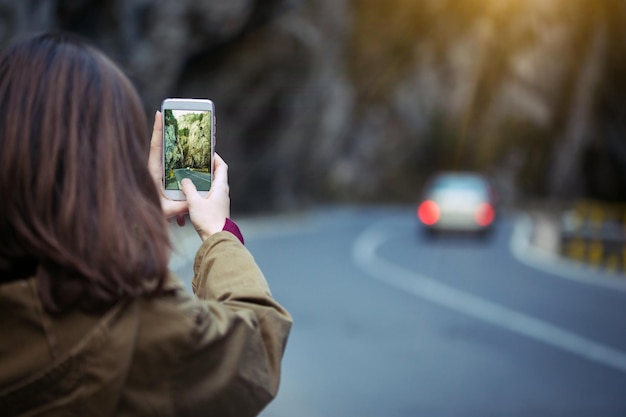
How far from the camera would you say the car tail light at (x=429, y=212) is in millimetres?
23750

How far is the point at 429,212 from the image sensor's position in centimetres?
2392

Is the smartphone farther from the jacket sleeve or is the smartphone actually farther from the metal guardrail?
the metal guardrail

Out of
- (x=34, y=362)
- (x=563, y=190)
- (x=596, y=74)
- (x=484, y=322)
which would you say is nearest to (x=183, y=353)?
(x=34, y=362)

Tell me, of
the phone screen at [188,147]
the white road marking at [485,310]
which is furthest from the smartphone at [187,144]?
the white road marking at [485,310]

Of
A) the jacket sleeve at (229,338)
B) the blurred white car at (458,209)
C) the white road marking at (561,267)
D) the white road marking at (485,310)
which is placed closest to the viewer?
the jacket sleeve at (229,338)

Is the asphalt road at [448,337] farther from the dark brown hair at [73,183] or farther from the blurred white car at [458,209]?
the blurred white car at [458,209]

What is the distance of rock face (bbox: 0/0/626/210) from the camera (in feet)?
79.0

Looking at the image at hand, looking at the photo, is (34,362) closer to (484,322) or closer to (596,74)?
(484,322)

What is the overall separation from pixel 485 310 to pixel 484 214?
1233 cm

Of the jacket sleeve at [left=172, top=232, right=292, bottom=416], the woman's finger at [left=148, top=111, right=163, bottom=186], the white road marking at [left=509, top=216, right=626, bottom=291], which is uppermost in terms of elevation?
the woman's finger at [left=148, top=111, right=163, bottom=186]

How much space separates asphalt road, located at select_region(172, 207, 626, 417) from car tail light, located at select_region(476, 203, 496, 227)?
442 cm

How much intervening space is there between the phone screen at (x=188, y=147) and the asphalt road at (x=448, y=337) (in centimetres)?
16

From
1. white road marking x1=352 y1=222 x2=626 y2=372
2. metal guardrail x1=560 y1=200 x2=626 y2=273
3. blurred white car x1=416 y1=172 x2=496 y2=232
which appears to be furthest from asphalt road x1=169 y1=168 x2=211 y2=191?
blurred white car x1=416 y1=172 x2=496 y2=232

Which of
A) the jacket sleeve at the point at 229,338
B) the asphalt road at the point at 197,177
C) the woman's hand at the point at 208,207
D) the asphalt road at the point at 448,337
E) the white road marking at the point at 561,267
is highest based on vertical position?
the asphalt road at the point at 197,177
